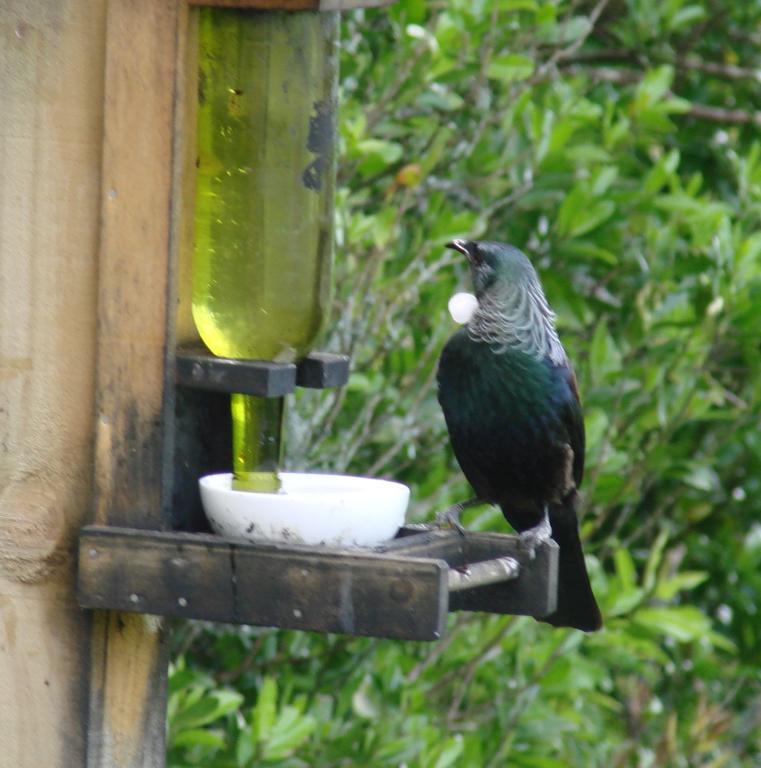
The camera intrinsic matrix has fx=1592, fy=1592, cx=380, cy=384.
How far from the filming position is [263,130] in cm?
200

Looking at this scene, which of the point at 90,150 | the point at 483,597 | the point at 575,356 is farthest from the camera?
the point at 575,356

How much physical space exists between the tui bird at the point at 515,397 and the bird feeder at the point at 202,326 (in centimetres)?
71

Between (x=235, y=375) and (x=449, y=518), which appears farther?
(x=449, y=518)

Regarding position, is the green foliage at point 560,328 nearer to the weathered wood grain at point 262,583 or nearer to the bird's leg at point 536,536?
the bird's leg at point 536,536

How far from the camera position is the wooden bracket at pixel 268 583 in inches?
70.9

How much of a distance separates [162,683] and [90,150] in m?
0.69

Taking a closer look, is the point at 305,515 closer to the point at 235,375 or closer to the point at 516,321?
the point at 235,375

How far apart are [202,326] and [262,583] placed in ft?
1.25

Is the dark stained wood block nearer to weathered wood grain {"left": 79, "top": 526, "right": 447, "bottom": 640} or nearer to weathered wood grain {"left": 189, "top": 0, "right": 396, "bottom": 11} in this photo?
weathered wood grain {"left": 79, "top": 526, "right": 447, "bottom": 640}

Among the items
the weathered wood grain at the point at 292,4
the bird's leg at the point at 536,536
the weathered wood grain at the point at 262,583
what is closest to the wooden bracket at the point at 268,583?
the weathered wood grain at the point at 262,583

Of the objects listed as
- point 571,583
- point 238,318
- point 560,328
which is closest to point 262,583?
point 238,318

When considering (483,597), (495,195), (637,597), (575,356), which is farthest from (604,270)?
(483,597)

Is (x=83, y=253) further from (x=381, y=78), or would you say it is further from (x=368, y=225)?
(x=381, y=78)

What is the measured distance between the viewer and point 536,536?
2455 mm
